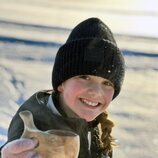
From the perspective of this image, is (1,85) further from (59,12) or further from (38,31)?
(59,12)

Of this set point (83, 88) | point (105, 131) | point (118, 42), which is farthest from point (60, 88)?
point (118, 42)

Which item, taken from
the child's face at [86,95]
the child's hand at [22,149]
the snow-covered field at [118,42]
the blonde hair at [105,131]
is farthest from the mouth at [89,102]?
the snow-covered field at [118,42]

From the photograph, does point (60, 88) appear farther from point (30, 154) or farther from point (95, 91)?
point (30, 154)

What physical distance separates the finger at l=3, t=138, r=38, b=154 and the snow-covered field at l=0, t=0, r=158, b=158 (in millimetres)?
1049

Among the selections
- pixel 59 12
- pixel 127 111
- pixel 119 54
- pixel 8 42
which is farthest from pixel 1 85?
pixel 119 54

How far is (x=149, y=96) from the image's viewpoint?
9.32ft

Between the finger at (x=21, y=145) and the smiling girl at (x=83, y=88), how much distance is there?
16 cm

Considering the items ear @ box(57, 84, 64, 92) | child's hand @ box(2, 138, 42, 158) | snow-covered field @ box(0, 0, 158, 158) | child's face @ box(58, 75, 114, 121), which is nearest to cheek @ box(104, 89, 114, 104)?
child's face @ box(58, 75, 114, 121)

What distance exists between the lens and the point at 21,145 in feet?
4.21

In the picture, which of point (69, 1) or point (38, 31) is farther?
point (69, 1)

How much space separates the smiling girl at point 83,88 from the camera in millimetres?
1578

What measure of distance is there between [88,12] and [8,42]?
0.59 m

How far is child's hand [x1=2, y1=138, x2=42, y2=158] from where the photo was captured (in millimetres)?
1260

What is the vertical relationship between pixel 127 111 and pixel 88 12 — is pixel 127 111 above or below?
below
